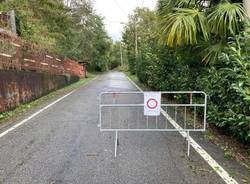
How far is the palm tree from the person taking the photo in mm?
7074

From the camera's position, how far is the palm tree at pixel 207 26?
7.07 meters

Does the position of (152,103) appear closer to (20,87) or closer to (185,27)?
(185,27)

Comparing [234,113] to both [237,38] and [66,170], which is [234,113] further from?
[66,170]

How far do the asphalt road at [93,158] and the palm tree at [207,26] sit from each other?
7.27 feet

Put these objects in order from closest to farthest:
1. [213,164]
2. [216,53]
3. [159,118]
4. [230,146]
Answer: [213,164]
[230,146]
[216,53]
[159,118]

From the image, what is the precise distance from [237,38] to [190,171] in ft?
9.21

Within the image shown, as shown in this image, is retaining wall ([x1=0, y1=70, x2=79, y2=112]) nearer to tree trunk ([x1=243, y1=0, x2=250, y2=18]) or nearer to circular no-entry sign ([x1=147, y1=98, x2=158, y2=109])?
circular no-entry sign ([x1=147, y1=98, x2=158, y2=109])

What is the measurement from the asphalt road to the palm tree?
222 cm

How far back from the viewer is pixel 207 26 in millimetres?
7539

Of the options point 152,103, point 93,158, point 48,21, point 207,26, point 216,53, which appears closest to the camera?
point 93,158

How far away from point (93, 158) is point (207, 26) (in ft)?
14.1

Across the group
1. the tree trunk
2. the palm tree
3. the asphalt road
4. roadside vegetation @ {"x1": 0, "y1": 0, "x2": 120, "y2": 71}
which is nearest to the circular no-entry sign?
the asphalt road

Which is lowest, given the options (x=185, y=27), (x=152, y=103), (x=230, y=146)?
(x=230, y=146)

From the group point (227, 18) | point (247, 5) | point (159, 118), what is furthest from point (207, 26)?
point (159, 118)
